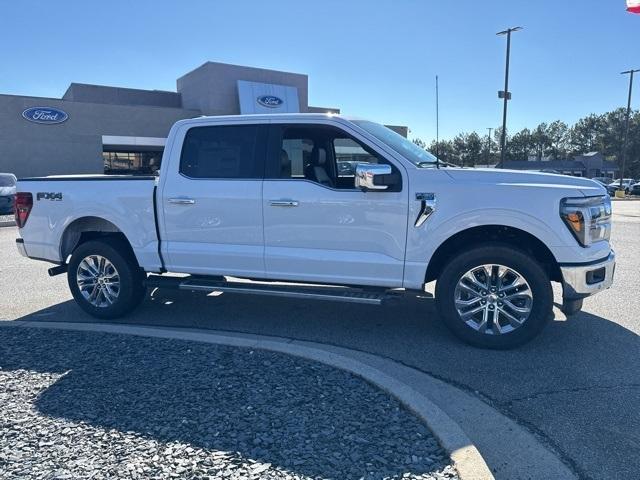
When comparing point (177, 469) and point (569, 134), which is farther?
point (569, 134)

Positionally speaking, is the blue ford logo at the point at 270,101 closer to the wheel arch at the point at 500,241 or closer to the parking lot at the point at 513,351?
the parking lot at the point at 513,351

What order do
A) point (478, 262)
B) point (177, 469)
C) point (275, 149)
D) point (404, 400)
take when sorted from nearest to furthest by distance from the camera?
point (177, 469) < point (404, 400) < point (478, 262) < point (275, 149)

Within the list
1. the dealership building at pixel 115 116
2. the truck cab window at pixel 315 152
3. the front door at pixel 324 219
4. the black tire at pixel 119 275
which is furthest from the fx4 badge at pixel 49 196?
the dealership building at pixel 115 116

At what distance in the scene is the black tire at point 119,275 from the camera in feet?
18.5

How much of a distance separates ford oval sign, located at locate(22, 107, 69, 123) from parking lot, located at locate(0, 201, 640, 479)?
28041 mm

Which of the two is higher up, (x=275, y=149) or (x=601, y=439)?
(x=275, y=149)

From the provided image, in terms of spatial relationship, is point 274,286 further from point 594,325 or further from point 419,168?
point 594,325

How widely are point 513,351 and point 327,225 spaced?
201 centimetres

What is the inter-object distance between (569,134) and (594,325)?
120524 mm

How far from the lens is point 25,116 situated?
103 feet

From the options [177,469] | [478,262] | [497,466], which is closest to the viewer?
[177,469]

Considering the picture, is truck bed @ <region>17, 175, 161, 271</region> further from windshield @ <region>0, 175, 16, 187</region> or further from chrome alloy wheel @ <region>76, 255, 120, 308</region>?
windshield @ <region>0, 175, 16, 187</region>

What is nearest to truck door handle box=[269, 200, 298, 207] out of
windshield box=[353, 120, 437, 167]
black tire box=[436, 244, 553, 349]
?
windshield box=[353, 120, 437, 167]

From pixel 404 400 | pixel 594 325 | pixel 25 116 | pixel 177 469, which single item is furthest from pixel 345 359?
pixel 25 116
